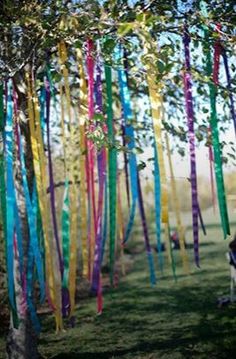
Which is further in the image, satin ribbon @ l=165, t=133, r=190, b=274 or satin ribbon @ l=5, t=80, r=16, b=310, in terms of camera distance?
satin ribbon @ l=165, t=133, r=190, b=274

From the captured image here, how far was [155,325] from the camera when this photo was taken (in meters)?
8.88

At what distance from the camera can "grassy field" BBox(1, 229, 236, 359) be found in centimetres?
705

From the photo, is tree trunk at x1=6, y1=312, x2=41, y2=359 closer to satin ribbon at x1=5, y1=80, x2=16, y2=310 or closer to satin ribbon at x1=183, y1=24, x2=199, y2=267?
satin ribbon at x1=5, y1=80, x2=16, y2=310

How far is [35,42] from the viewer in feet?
14.8

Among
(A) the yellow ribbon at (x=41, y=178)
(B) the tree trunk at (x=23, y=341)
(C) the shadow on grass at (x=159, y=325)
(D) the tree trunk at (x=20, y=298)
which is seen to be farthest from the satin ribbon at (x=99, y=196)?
(B) the tree trunk at (x=23, y=341)

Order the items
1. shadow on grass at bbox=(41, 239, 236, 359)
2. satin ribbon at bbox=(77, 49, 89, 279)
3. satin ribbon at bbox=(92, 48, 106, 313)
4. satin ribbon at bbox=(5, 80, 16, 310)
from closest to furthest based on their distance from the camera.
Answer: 1. satin ribbon at bbox=(5, 80, 16, 310)
2. satin ribbon at bbox=(92, 48, 106, 313)
3. satin ribbon at bbox=(77, 49, 89, 279)
4. shadow on grass at bbox=(41, 239, 236, 359)

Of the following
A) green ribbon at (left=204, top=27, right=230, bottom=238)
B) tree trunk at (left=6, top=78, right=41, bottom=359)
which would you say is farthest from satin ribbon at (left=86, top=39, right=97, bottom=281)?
tree trunk at (left=6, top=78, right=41, bottom=359)

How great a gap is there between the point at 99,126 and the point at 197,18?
51.3 inches

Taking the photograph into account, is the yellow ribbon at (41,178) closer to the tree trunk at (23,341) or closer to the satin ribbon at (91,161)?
the satin ribbon at (91,161)

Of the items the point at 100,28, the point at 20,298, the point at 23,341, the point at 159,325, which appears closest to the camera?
the point at 100,28

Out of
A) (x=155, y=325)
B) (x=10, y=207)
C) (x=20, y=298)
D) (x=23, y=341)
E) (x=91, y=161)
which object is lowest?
(x=155, y=325)

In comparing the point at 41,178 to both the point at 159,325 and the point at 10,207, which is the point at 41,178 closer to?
the point at 10,207

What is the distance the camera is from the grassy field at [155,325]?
7051 millimetres

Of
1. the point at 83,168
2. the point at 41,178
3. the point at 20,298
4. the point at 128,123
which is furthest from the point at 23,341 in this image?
the point at 128,123
